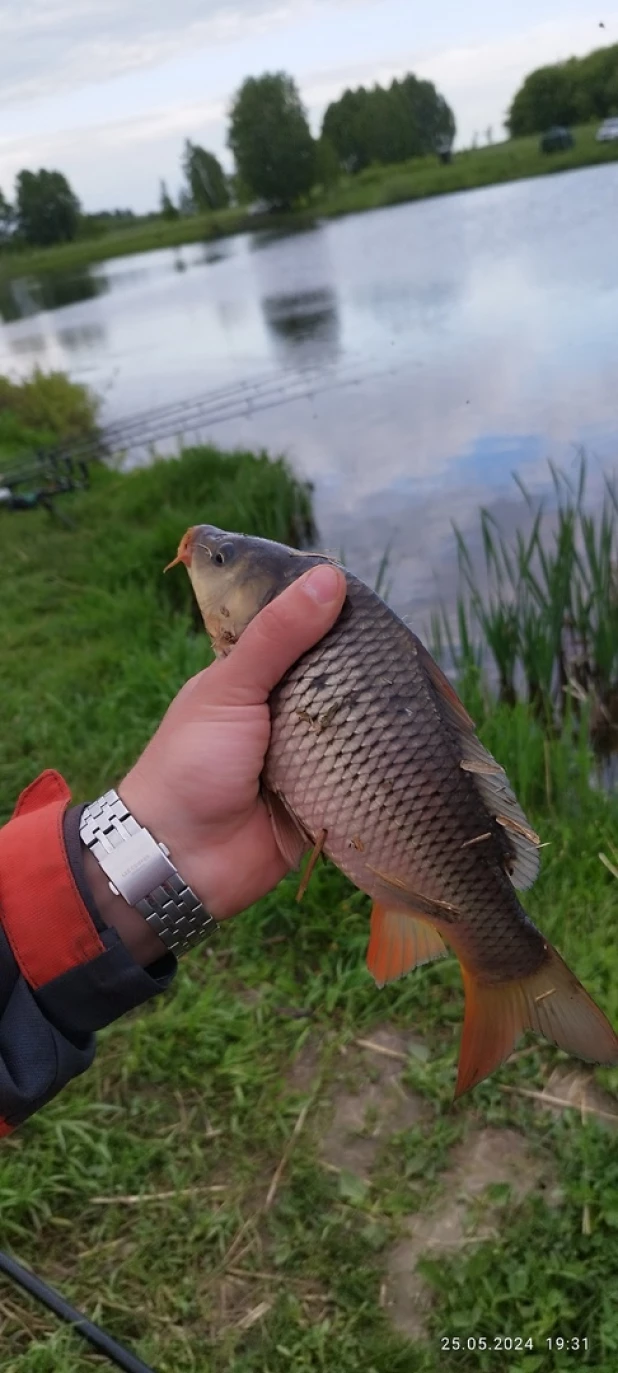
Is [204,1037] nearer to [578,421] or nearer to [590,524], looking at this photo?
[590,524]

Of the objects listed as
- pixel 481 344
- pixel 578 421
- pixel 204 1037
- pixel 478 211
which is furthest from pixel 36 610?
pixel 478 211

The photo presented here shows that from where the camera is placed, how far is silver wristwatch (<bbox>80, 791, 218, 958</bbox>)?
1.56 m

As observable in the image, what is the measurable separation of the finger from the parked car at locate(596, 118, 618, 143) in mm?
15403

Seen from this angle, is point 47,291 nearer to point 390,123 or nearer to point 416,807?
point 390,123

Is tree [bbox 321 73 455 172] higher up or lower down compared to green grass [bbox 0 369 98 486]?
higher up

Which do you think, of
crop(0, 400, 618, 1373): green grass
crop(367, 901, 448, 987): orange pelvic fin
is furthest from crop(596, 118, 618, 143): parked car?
crop(367, 901, 448, 987): orange pelvic fin

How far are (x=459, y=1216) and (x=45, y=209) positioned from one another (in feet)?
191

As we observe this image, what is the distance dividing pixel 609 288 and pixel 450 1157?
11196 mm

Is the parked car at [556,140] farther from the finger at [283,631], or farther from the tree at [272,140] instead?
the finger at [283,631]

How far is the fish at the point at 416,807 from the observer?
134 cm

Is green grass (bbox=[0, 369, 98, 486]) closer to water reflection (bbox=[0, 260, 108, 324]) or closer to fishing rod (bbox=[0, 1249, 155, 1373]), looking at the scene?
fishing rod (bbox=[0, 1249, 155, 1373])

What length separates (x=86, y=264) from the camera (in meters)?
46.8

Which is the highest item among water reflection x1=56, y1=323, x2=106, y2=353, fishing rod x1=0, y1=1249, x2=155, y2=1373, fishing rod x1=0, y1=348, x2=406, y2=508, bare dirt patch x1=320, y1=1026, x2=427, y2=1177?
water reflection x1=56, y1=323, x2=106, y2=353

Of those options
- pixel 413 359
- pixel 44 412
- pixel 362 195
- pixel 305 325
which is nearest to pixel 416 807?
pixel 413 359
